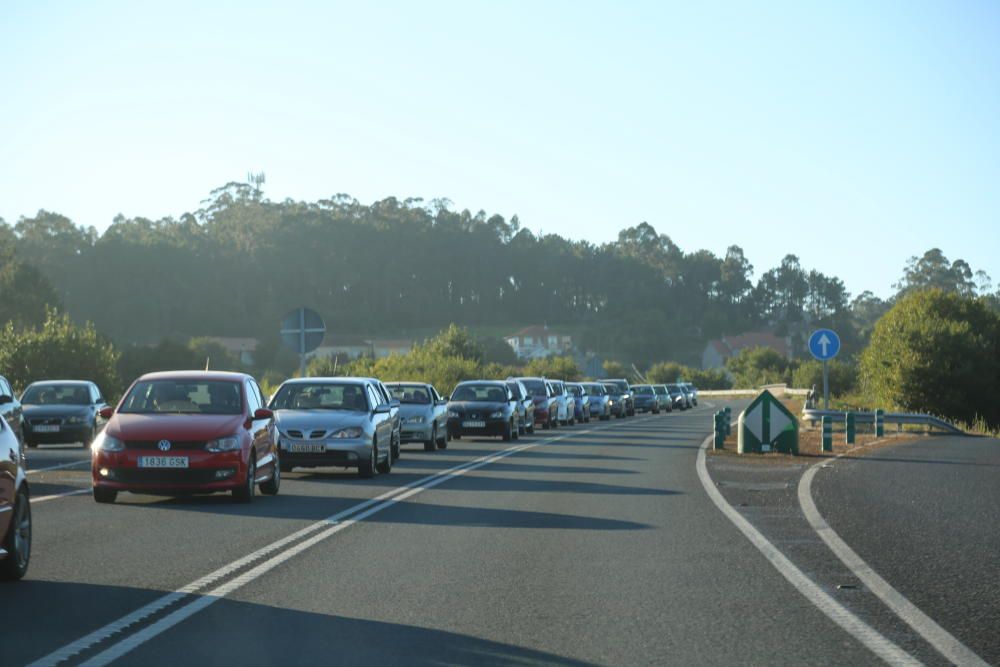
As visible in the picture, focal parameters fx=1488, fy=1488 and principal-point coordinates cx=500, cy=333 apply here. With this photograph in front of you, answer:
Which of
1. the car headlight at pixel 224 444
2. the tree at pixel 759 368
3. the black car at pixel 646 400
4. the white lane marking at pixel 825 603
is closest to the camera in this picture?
the white lane marking at pixel 825 603

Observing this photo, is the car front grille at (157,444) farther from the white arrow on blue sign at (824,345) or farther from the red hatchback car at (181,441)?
the white arrow on blue sign at (824,345)

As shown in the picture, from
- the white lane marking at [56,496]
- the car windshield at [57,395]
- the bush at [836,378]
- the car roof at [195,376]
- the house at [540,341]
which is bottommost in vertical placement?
the white lane marking at [56,496]

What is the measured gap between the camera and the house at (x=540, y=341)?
543 feet

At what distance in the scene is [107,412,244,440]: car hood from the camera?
55.6 ft

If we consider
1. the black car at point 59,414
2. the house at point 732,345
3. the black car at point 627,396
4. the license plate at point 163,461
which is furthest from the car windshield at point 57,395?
the house at point 732,345

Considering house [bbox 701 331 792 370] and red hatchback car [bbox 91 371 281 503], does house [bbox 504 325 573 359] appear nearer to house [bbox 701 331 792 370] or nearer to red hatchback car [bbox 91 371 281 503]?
house [bbox 701 331 792 370]

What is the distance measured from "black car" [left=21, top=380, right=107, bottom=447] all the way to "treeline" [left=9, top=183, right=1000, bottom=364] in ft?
292

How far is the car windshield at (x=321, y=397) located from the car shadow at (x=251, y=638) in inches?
520

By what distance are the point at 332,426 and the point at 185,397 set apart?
13.8 feet

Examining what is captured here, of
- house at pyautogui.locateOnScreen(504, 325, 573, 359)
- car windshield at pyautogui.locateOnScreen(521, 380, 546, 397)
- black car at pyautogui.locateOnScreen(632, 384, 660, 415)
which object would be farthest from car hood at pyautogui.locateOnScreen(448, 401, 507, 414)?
house at pyautogui.locateOnScreen(504, 325, 573, 359)

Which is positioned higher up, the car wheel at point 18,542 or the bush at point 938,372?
the bush at point 938,372

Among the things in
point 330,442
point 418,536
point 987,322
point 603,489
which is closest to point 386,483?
point 330,442

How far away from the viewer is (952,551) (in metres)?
12.7

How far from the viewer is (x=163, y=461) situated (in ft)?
55.4
